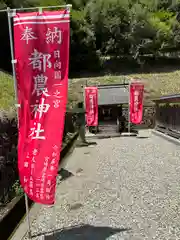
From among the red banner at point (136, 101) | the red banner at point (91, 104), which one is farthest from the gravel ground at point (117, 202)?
the red banner at point (91, 104)

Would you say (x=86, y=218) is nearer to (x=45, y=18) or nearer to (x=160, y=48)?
(x=45, y=18)

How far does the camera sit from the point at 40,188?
4023 millimetres

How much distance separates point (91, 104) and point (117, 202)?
1303 centimetres

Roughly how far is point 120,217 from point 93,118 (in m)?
13.9

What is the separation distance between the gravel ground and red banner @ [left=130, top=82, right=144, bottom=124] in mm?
8480

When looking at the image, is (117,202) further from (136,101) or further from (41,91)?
(136,101)

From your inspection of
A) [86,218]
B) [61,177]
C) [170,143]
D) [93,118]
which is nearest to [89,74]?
[93,118]

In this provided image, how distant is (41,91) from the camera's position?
3.94m

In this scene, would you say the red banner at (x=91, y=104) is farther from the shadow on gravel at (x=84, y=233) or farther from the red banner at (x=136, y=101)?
the shadow on gravel at (x=84, y=233)

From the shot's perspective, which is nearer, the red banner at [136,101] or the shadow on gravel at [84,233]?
the shadow on gravel at [84,233]

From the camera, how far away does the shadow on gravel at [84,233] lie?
4.34 metres

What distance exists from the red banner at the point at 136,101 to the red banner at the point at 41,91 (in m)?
14.5

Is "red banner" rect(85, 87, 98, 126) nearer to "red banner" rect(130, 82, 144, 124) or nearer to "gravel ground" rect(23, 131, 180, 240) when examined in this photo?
"red banner" rect(130, 82, 144, 124)

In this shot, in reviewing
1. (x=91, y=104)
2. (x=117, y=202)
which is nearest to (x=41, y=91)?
(x=117, y=202)
